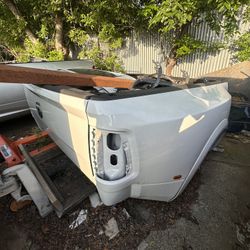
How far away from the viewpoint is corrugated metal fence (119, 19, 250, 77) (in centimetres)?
557

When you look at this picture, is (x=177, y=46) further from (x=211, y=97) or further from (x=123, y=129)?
(x=123, y=129)

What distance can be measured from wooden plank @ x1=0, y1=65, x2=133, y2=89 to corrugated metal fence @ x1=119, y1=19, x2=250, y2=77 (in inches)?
160

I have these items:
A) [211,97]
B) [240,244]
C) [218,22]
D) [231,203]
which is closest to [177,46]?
[218,22]

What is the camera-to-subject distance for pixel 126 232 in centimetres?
178

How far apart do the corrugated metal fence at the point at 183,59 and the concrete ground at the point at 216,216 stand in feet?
11.4

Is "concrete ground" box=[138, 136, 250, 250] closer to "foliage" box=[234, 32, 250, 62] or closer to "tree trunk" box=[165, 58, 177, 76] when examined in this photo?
"foliage" box=[234, 32, 250, 62]

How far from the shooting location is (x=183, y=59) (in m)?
6.34

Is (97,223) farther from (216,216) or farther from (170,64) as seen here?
(170,64)

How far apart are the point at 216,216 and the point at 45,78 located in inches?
79.4

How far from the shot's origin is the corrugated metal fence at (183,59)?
18.3 ft

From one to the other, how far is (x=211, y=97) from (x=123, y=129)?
1.16 meters

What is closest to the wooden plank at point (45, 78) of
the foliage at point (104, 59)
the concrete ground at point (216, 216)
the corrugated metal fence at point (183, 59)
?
the concrete ground at point (216, 216)

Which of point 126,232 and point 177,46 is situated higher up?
point 177,46

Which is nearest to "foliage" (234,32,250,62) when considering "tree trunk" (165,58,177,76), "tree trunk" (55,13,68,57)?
"tree trunk" (165,58,177,76)
